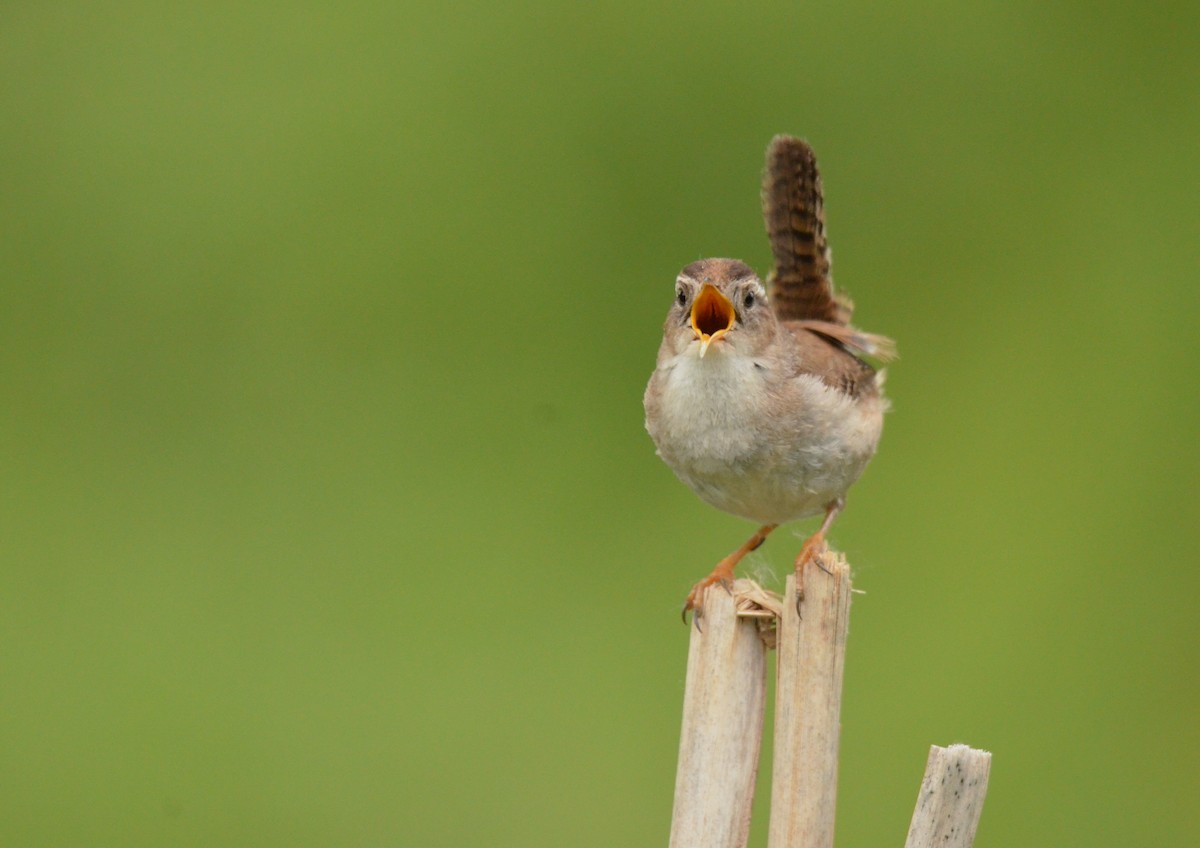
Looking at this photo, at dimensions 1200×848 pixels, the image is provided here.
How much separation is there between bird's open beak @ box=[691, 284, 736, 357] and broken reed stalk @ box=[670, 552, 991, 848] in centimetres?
82

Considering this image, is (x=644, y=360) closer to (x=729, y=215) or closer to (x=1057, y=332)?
(x=729, y=215)

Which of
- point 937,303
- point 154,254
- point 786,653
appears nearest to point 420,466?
point 154,254

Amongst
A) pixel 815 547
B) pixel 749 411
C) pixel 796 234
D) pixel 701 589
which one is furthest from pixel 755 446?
pixel 796 234

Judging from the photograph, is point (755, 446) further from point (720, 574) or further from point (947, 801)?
point (947, 801)

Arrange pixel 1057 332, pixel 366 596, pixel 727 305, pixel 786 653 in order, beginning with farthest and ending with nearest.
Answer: pixel 1057 332 → pixel 366 596 → pixel 727 305 → pixel 786 653

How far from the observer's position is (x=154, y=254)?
6.46 meters

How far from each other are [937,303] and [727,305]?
3450mm

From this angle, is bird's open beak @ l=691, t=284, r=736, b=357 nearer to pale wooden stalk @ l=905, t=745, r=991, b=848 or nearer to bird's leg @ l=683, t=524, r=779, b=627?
bird's leg @ l=683, t=524, r=779, b=627

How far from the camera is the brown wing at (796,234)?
11.7ft

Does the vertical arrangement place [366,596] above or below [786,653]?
above

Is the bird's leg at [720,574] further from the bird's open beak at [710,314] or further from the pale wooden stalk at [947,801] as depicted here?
the pale wooden stalk at [947,801]

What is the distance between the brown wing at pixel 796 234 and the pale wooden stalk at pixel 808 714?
1433mm

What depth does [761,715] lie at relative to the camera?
2.43 meters

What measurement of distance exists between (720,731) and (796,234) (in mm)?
1631
